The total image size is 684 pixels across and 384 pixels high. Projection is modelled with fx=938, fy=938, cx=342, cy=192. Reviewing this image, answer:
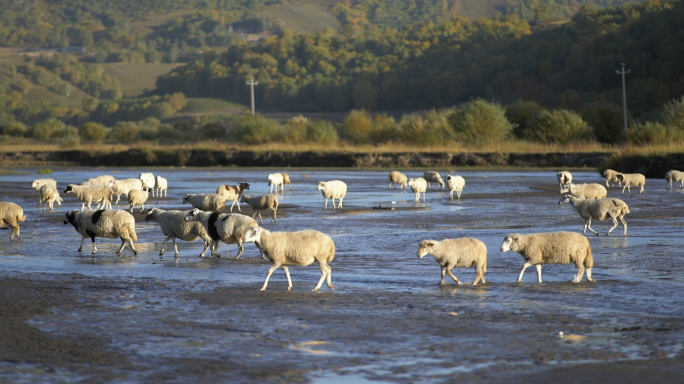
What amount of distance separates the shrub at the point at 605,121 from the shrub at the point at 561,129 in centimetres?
158

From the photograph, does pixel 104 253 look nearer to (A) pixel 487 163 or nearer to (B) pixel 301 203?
(B) pixel 301 203

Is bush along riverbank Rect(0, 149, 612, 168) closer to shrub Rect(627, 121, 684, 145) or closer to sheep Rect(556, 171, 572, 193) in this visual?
→ shrub Rect(627, 121, 684, 145)

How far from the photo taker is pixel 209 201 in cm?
1978

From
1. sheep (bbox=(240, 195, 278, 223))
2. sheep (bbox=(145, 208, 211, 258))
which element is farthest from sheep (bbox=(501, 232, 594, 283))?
sheep (bbox=(240, 195, 278, 223))

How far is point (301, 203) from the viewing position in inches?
1017

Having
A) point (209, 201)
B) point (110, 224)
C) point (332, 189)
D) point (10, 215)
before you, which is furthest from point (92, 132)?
point (110, 224)

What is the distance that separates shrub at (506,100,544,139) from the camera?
183ft

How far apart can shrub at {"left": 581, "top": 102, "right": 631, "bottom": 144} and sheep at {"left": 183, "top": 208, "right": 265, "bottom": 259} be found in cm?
4157

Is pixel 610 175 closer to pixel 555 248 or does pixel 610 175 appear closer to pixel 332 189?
pixel 332 189

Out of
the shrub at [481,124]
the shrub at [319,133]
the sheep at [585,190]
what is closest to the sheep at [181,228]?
the sheep at [585,190]

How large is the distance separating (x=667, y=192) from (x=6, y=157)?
41.8 meters

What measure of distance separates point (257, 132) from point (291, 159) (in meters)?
13.5

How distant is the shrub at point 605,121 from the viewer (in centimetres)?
5353

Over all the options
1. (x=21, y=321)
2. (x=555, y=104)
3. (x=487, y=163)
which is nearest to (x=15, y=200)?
(x=21, y=321)
